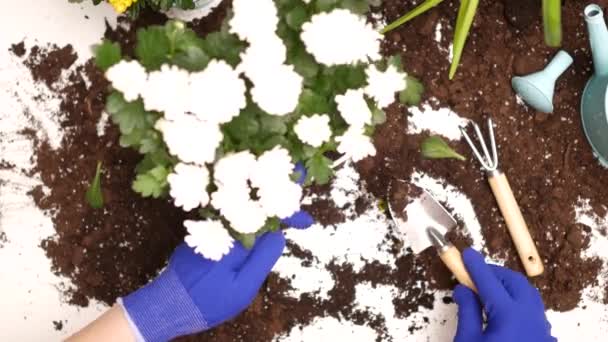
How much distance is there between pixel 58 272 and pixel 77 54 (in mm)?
332

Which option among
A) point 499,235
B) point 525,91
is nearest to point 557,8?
point 525,91

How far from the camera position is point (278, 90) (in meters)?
0.70

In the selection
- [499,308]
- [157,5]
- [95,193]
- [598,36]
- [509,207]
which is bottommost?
[499,308]

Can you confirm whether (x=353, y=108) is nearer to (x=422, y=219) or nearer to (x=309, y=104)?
(x=309, y=104)

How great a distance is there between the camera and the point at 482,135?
3.51ft

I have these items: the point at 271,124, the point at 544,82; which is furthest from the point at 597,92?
the point at 271,124

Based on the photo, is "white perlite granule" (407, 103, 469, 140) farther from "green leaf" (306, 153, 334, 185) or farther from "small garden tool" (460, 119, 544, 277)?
"green leaf" (306, 153, 334, 185)

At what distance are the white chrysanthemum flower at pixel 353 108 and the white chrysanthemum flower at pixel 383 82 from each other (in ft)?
0.08

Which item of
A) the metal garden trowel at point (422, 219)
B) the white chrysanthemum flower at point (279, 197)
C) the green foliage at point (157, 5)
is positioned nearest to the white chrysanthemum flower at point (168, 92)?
the white chrysanthemum flower at point (279, 197)

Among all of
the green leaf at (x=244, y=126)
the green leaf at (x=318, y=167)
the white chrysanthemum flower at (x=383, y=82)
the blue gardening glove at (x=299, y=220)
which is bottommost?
the green leaf at (x=318, y=167)

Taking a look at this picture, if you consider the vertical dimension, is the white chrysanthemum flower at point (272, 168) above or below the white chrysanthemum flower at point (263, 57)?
below

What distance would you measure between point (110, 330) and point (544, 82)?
2.35 ft

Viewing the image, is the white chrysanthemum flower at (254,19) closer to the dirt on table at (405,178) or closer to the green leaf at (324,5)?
the green leaf at (324,5)

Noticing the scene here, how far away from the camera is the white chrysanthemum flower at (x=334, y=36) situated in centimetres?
70
